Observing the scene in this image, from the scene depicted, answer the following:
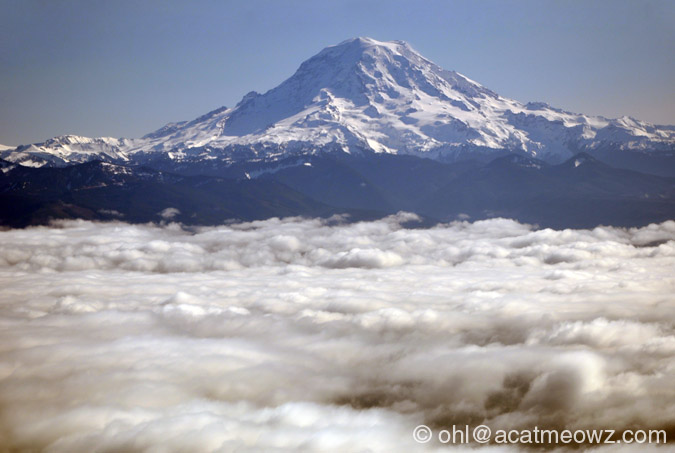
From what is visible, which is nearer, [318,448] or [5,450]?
[5,450]

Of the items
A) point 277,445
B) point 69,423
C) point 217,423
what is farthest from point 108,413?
point 277,445

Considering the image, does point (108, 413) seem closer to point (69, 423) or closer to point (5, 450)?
point (69, 423)

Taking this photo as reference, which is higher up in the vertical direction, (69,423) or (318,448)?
(69,423)

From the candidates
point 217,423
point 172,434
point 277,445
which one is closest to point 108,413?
point 172,434

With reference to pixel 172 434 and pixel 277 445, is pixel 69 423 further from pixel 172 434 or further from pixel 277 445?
pixel 277 445

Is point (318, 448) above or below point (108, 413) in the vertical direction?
below

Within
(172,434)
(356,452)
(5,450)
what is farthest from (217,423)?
(5,450)

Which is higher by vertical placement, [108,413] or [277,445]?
[108,413]
